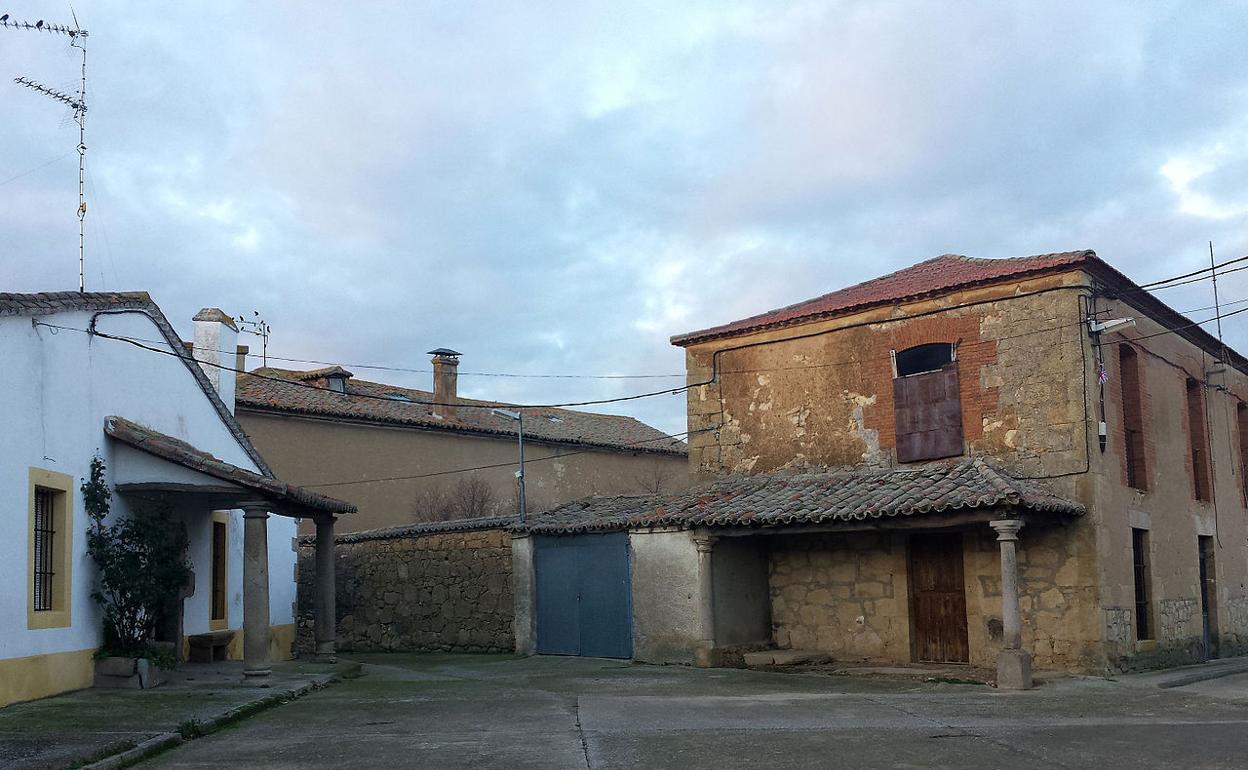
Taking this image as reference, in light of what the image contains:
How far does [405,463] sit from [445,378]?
11.1 ft

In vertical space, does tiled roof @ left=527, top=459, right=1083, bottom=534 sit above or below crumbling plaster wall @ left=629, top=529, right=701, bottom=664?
above

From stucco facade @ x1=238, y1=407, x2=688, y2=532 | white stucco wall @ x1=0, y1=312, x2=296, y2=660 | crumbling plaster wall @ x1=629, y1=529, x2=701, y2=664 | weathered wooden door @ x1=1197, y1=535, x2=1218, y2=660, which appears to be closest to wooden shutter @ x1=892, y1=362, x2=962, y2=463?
crumbling plaster wall @ x1=629, y1=529, x2=701, y2=664

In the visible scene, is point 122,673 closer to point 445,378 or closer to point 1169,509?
point 1169,509

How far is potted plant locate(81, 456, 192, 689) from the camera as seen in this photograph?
43.6ft

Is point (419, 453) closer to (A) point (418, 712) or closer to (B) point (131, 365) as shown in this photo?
(B) point (131, 365)

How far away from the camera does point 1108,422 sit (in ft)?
53.2

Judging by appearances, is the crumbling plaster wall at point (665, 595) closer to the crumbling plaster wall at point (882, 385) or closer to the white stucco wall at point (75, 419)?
the crumbling plaster wall at point (882, 385)

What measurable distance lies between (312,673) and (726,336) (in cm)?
857

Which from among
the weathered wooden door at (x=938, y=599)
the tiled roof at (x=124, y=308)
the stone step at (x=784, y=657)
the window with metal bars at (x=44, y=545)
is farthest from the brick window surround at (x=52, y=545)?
Result: the weathered wooden door at (x=938, y=599)

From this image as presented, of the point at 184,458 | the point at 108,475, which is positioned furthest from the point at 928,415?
the point at 108,475

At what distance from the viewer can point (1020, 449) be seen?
16219 millimetres


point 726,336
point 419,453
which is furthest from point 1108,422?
point 419,453

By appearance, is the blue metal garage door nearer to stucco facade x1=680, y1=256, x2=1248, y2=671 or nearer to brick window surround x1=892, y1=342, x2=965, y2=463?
stucco facade x1=680, y1=256, x2=1248, y2=671

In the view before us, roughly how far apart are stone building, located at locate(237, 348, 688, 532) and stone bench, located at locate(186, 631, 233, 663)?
33.3 ft
